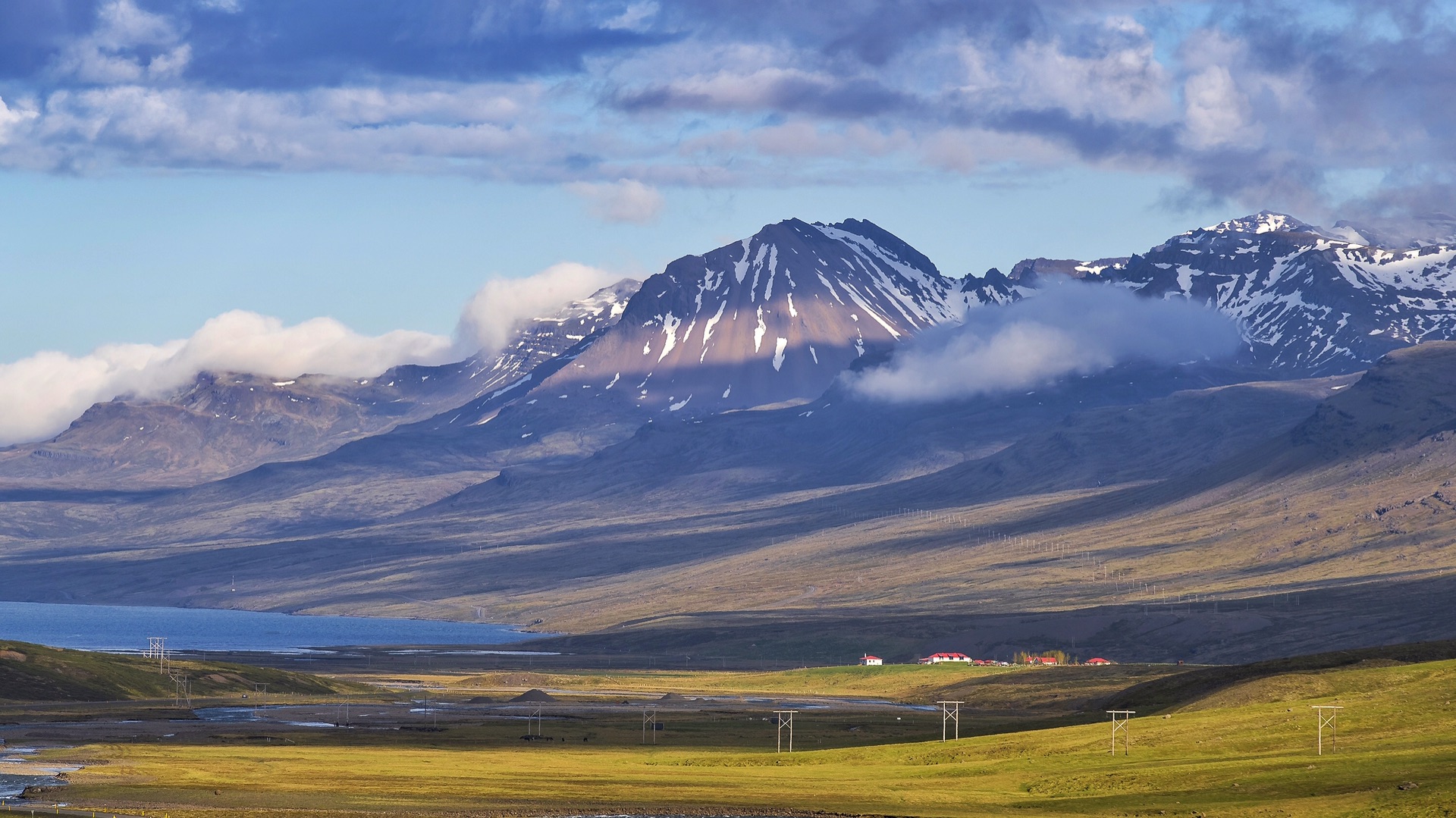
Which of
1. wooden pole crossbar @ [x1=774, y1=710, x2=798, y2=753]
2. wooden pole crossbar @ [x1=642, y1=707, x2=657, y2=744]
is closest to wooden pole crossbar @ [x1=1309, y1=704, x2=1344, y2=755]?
wooden pole crossbar @ [x1=774, y1=710, x2=798, y2=753]

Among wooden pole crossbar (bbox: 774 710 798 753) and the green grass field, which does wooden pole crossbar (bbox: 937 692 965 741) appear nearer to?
wooden pole crossbar (bbox: 774 710 798 753)

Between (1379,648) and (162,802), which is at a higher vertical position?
(1379,648)

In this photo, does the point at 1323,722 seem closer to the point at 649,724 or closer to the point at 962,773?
the point at 962,773

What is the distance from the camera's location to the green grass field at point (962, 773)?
289 feet

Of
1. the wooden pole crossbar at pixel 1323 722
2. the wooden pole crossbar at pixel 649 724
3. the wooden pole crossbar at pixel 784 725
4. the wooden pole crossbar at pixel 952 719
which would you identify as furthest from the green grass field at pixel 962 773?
the wooden pole crossbar at pixel 649 724

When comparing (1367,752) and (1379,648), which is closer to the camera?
(1367,752)

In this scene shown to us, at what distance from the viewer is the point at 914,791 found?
332 feet

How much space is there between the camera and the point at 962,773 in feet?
356

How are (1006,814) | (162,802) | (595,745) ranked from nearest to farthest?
(1006,814) → (162,802) → (595,745)

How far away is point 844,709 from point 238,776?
9363 centimetres

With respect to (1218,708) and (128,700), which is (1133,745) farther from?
(128,700)

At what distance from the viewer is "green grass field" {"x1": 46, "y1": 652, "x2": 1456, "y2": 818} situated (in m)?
88.2

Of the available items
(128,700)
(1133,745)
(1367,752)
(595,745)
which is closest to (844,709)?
(595,745)

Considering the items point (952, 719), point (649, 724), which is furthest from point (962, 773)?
point (649, 724)
